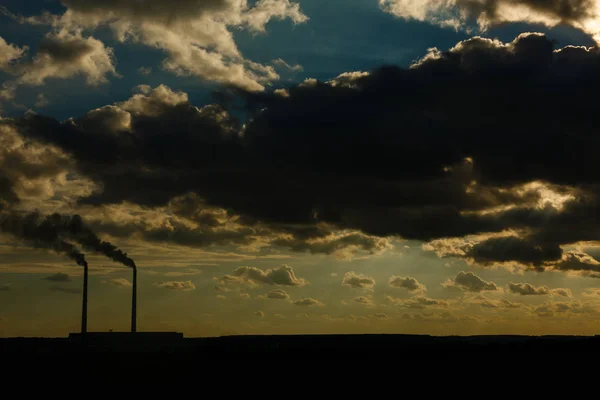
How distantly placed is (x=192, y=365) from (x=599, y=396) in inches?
2991

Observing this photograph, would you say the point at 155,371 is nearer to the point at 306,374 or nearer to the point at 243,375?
the point at 243,375

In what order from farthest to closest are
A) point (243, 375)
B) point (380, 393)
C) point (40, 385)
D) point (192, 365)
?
1. point (192, 365)
2. point (243, 375)
3. point (40, 385)
4. point (380, 393)

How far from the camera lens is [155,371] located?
11856 cm

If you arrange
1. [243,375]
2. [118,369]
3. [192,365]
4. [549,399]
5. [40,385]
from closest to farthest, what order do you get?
[549,399]
[40,385]
[243,375]
[118,369]
[192,365]

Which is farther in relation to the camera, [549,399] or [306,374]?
[306,374]

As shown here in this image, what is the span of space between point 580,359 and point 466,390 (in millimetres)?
59271

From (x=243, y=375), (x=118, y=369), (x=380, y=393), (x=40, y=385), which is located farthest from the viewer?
(x=118, y=369)

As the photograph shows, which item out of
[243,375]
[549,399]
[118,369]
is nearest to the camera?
[549,399]

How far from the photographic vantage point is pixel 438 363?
136m

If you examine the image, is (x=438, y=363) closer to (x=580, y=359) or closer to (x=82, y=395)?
(x=580, y=359)

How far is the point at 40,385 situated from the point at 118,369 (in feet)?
98.8

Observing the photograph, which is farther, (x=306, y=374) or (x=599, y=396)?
(x=306, y=374)

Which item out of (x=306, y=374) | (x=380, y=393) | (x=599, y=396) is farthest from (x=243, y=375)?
(x=599, y=396)

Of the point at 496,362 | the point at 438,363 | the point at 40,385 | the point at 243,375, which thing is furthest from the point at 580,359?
the point at 40,385
